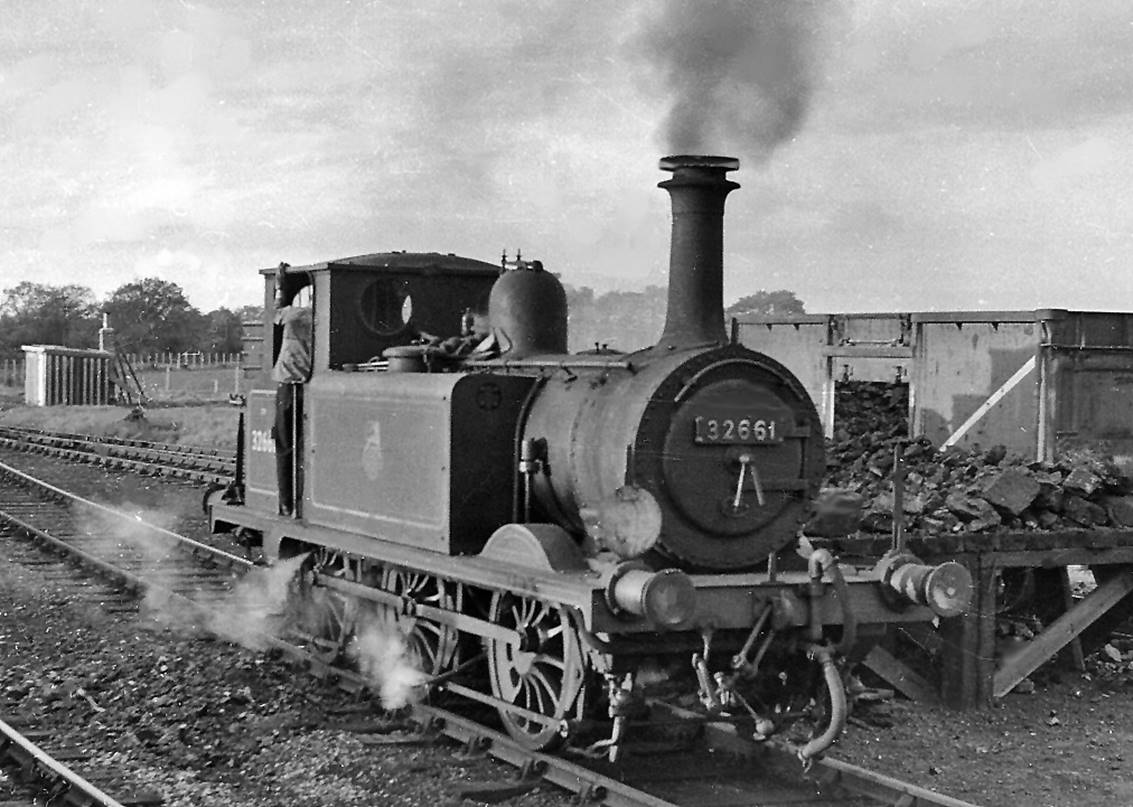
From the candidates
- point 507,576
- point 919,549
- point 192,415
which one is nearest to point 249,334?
point 507,576

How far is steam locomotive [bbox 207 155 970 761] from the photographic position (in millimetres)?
6629

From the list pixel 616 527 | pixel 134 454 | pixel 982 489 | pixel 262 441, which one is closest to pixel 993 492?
pixel 982 489

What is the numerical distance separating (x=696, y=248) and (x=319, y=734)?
10.9 feet

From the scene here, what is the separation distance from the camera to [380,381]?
27.8 feet

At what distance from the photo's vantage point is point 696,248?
7.03 m

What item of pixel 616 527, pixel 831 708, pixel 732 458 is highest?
pixel 732 458

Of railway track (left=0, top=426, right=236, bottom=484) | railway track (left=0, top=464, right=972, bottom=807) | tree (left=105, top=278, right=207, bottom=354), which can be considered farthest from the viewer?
tree (left=105, top=278, right=207, bottom=354)

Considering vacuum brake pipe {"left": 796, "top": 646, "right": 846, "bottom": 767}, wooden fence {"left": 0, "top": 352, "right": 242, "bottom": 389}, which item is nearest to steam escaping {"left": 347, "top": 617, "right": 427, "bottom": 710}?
vacuum brake pipe {"left": 796, "top": 646, "right": 846, "bottom": 767}

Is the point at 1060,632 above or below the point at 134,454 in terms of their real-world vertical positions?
above

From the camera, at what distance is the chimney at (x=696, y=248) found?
23.0ft

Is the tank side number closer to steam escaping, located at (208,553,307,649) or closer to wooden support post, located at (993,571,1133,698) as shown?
steam escaping, located at (208,553,307,649)

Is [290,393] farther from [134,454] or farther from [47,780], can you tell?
[134,454]

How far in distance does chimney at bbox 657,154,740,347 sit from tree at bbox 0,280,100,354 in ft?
207

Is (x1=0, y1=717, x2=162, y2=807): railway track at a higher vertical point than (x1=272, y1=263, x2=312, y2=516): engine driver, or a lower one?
lower
